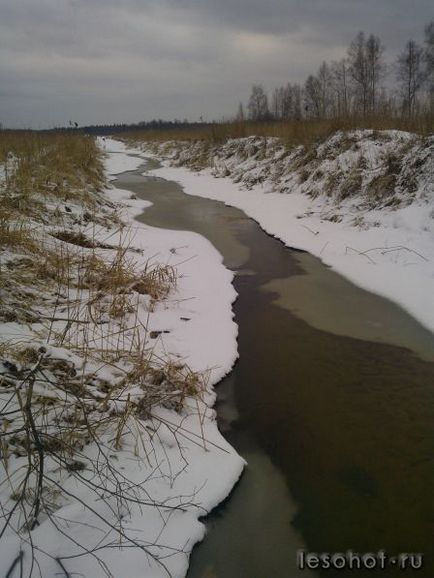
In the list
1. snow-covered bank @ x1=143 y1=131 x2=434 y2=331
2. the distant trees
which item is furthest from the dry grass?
the distant trees

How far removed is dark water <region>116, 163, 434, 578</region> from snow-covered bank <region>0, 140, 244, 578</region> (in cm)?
15

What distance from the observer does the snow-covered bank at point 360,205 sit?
5000 millimetres

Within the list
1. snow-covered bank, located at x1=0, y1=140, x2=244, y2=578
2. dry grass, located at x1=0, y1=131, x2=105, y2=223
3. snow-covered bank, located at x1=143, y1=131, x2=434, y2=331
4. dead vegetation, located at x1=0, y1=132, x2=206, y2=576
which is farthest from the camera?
dry grass, located at x1=0, y1=131, x2=105, y2=223

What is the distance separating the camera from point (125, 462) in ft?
6.88

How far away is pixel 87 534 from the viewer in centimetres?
169

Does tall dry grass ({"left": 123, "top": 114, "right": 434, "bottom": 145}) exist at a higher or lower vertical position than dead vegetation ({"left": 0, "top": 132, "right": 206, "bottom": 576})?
higher

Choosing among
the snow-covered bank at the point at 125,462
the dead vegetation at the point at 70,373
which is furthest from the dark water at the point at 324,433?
the dead vegetation at the point at 70,373

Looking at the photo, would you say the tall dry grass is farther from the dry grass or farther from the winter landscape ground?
the dry grass

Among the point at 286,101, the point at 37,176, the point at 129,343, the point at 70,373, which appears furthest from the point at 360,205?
the point at 286,101

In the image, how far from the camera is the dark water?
1840 mm

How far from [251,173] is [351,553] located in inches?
482

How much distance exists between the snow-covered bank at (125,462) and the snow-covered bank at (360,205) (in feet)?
7.79

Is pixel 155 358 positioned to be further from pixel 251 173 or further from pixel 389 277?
pixel 251 173

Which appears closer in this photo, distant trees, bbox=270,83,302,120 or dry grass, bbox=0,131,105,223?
dry grass, bbox=0,131,105,223
